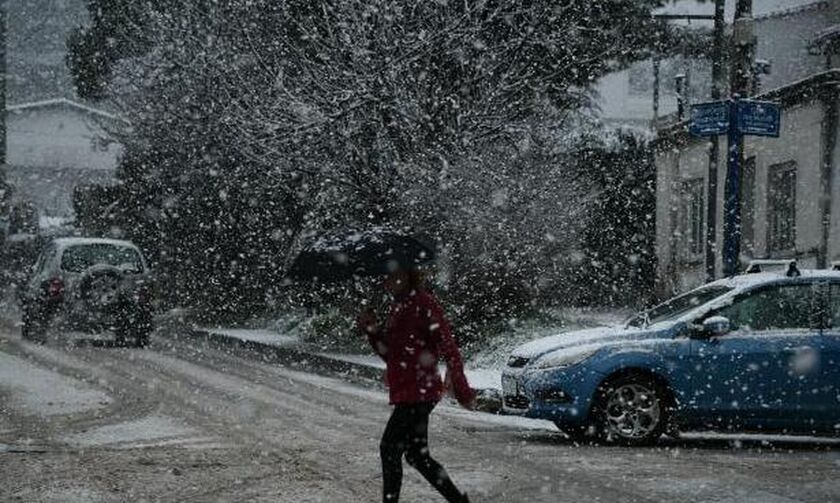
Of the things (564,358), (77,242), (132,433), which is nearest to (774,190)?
(77,242)

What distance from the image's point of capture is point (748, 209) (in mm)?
25203

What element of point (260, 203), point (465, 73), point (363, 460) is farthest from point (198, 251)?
point (363, 460)

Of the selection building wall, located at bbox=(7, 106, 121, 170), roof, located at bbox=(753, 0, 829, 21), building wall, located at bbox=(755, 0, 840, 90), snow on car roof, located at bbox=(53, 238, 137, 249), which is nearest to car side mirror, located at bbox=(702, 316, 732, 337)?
snow on car roof, located at bbox=(53, 238, 137, 249)

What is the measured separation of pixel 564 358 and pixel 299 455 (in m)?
→ 2.64

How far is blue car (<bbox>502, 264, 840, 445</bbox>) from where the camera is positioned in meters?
10.7

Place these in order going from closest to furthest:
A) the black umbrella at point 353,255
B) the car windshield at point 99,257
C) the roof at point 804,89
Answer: the black umbrella at point 353,255 < the roof at point 804,89 < the car windshield at point 99,257

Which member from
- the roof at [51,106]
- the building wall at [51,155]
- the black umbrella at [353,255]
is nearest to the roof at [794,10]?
the black umbrella at [353,255]

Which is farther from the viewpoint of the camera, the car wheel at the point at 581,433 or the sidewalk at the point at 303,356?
the sidewalk at the point at 303,356

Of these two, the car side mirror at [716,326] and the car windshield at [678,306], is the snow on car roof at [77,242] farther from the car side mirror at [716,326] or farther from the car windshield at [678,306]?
the car side mirror at [716,326]

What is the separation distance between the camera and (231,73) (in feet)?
77.0

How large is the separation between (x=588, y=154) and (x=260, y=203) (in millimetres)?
9743

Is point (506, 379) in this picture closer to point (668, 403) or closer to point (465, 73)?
point (668, 403)

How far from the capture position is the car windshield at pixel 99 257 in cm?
2150

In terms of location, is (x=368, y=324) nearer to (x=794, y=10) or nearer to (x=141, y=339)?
(x=141, y=339)
